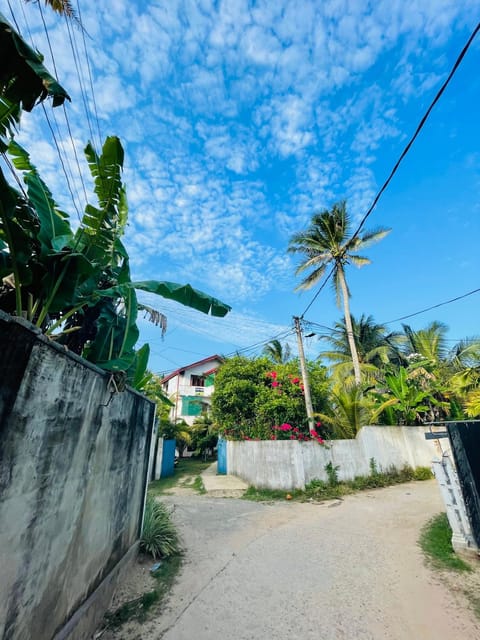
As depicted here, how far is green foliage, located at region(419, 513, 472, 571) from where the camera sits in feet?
12.7

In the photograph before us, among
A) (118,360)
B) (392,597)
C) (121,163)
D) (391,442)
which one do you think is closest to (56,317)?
(118,360)

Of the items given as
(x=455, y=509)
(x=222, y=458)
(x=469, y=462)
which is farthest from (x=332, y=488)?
(x=222, y=458)

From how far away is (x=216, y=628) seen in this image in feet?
9.13

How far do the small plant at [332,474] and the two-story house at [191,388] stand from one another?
38.0ft

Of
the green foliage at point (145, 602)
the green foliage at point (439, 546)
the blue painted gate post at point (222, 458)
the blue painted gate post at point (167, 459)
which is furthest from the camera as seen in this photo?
the blue painted gate post at point (222, 458)

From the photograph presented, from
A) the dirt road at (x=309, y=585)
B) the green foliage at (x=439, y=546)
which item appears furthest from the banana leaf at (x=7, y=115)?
the green foliage at (x=439, y=546)

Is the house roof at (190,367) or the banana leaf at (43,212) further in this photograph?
the house roof at (190,367)

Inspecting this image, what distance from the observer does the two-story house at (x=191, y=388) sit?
21.1m

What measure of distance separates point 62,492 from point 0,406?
1107 millimetres

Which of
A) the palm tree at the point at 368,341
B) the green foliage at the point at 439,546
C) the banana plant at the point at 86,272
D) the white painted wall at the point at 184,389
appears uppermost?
the palm tree at the point at 368,341

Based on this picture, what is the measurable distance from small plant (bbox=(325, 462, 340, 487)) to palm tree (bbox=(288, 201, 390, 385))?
342 inches

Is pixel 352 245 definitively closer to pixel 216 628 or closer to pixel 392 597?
pixel 392 597

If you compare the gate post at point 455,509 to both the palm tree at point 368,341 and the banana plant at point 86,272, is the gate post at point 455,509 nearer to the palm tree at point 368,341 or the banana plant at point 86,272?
the banana plant at point 86,272

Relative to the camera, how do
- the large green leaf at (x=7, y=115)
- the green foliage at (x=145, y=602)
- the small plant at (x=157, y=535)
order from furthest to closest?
the small plant at (x=157, y=535)
the green foliage at (x=145, y=602)
the large green leaf at (x=7, y=115)
